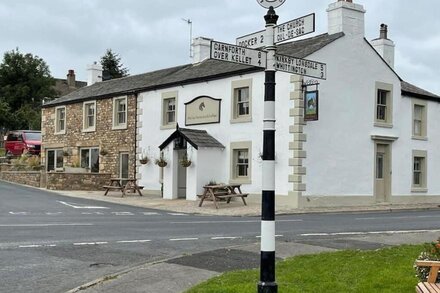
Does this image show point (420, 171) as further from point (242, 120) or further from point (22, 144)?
point (22, 144)

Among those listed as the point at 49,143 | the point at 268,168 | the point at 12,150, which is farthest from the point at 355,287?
the point at 12,150

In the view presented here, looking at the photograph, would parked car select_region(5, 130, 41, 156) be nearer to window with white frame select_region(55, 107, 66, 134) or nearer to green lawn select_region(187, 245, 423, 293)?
window with white frame select_region(55, 107, 66, 134)

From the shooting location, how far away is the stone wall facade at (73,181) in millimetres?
30656

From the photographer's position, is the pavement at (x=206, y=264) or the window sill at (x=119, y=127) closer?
the pavement at (x=206, y=264)

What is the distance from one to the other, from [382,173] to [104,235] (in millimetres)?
16519

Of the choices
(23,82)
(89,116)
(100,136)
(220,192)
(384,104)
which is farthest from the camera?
(23,82)

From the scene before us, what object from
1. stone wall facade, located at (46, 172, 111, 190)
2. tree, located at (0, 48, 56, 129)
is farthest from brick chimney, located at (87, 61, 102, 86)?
tree, located at (0, 48, 56, 129)

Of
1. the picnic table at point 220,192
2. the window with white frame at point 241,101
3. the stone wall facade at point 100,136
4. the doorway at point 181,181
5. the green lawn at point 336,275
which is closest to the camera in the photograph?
the green lawn at point 336,275

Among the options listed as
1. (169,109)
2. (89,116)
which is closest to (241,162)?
(169,109)

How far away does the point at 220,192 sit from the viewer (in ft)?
74.7

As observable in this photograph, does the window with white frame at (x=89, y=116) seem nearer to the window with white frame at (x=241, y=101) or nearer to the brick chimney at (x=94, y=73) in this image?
the brick chimney at (x=94, y=73)

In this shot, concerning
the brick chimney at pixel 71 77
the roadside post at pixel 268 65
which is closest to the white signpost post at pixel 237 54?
the roadside post at pixel 268 65

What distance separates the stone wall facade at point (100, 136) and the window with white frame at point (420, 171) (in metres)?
14.1

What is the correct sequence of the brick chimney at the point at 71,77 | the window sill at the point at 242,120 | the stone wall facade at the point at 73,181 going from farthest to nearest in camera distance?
the brick chimney at the point at 71,77
the stone wall facade at the point at 73,181
the window sill at the point at 242,120
